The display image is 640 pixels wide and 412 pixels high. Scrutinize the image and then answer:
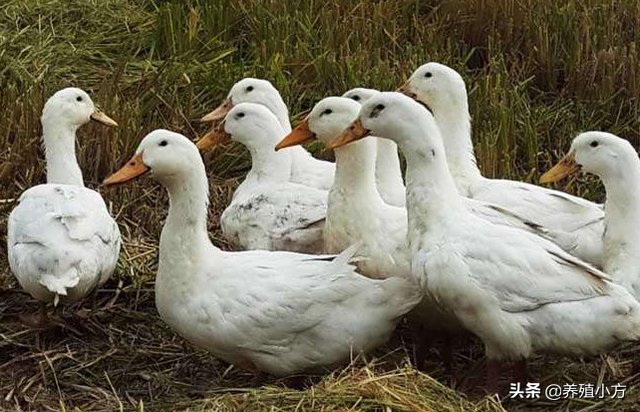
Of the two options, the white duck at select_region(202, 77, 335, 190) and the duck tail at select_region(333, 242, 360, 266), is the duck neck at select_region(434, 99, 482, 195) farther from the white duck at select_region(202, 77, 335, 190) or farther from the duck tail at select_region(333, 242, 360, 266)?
the duck tail at select_region(333, 242, 360, 266)

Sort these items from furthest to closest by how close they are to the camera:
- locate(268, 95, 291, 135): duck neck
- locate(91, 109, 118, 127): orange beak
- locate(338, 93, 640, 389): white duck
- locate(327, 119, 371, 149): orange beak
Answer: locate(268, 95, 291, 135): duck neck → locate(91, 109, 118, 127): orange beak → locate(327, 119, 371, 149): orange beak → locate(338, 93, 640, 389): white duck

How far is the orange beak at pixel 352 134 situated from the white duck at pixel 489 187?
0.89 metres

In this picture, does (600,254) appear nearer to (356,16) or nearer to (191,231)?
(191,231)

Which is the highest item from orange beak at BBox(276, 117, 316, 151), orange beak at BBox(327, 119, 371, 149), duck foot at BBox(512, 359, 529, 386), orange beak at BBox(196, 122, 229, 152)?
orange beak at BBox(327, 119, 371, 149)

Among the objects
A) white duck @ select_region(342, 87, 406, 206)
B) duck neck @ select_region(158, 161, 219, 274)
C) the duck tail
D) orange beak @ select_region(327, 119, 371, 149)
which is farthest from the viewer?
white duck @ select_region(342, 87, 406, 206)

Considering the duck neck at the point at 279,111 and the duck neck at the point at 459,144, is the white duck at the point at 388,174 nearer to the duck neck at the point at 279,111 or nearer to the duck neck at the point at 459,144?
the duck neck at the point at 459,144

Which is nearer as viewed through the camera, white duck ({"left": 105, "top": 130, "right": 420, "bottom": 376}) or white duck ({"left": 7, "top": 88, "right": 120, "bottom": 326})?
white duck ({"left": 105, "top": 130, "right": 420, "bottom": 376})

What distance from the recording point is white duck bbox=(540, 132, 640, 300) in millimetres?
5910

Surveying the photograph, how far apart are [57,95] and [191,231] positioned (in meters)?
1.65

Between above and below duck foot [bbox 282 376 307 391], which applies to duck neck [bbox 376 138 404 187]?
above

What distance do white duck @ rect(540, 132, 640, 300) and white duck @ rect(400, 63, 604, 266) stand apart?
0.27 meters

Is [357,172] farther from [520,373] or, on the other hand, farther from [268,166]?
[520,373]

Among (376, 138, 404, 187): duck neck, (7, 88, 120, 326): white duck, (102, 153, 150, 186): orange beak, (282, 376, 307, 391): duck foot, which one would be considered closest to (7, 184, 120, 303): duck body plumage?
(7, 88, 120, 326): white duck

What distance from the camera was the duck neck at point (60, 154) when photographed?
7027mm
